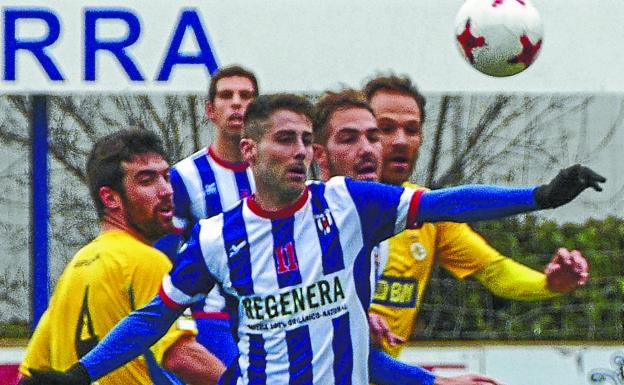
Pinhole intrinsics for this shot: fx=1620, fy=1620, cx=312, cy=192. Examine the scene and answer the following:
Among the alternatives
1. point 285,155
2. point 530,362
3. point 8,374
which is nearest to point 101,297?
point 285,155

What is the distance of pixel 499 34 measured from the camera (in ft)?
19.9

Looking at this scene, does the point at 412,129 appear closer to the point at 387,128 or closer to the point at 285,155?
the point at 387,128

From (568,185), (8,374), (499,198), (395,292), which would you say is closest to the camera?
(568,185)

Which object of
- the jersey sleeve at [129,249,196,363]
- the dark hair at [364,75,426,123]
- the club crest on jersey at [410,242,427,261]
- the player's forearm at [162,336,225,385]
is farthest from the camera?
the dark hair at [364,75,426,123]

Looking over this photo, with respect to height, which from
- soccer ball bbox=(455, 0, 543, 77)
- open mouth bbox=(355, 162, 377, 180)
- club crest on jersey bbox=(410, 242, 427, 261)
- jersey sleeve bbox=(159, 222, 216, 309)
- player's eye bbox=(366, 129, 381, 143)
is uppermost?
soccer ball bbox=(455, 0, 543, 77)

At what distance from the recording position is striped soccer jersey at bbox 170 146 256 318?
6.29m

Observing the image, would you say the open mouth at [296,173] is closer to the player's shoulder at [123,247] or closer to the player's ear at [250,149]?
the player's ear at [250,149]

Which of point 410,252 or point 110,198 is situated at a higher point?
point 110,198

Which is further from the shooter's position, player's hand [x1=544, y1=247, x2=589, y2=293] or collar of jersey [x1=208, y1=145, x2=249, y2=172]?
collar of jersey [x1=208, y1=145, x2=249, y2=172]

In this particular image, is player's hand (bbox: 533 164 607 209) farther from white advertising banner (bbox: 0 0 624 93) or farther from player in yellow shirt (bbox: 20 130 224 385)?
white advertising banner (bbox: 0 0 624 93)

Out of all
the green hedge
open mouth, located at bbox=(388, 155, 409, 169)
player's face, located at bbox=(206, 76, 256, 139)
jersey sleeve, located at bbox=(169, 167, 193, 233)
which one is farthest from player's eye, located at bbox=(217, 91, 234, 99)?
the green hedge

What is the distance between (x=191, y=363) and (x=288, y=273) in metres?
0.84

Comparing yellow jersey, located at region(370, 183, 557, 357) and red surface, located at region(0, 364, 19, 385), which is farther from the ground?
yellow jersey, located at region(370, 183, 557, 357)

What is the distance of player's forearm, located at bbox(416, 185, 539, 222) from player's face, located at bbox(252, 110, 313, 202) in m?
0.39
